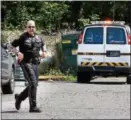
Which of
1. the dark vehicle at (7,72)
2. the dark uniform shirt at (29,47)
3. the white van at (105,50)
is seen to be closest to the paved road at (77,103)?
the dark vehicle at (7,72)

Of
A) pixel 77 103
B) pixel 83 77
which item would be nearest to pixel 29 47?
pixel 77 103

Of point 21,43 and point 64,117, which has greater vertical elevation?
point 21,43

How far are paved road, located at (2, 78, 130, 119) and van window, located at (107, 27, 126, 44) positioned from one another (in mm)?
2200

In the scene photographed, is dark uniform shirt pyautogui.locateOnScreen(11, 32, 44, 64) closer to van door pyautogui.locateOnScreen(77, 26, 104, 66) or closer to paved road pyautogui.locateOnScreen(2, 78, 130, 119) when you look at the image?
paved road pyautogui.locateOnScreen(2, 78, 130, 119)

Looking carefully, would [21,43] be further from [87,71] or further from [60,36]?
[60,36]

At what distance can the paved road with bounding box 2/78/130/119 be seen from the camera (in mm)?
10922

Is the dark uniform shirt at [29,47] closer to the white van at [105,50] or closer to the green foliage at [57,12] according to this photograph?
the white van at [105,50]

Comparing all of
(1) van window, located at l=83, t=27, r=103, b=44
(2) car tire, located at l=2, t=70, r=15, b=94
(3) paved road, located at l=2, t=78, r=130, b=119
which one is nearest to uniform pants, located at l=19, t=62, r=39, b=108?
(3) paved road, located at l=2, t=78, r=130, b=119

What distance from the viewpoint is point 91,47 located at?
759 inches

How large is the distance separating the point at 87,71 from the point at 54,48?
5295mm

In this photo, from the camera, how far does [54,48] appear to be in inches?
963

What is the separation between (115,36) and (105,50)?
1.79ft

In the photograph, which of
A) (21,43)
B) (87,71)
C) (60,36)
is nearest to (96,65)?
(87,71)

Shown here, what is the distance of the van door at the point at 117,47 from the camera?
19062mm
